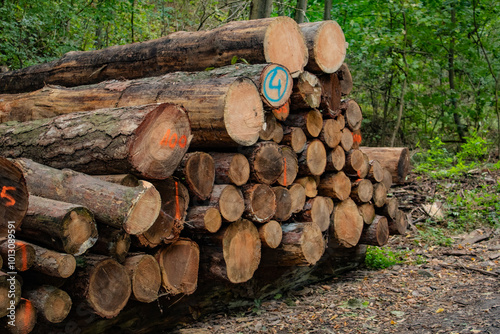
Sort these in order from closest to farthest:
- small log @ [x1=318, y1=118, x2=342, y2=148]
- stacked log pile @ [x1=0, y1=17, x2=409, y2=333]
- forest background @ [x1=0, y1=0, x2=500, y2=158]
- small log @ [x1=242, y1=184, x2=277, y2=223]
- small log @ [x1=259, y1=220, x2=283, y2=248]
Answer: stacked log pile @ [x1=0, y1=17, x2=409, y2=333]
small log @ [x1=242, y1=184, x2=277, y2=223]
small log @ [x1=259, y1=220, x2=283, y2=248]
small log @ [x1=318, y1=118, x2=342, y2=148]
forest background @ [x1=0, y1=0, x2=500, y2=158]

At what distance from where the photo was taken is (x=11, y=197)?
2314 millimetres

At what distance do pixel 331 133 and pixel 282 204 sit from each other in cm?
107

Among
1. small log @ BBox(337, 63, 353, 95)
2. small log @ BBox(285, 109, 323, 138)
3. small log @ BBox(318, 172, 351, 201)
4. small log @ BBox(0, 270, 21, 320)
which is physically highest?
small log @ BBox(337, 63, 353, 95)

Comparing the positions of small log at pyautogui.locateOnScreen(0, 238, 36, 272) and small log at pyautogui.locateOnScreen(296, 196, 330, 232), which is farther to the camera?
small log at pyautogui.locateOnScreen(296, 196, 330, 232)

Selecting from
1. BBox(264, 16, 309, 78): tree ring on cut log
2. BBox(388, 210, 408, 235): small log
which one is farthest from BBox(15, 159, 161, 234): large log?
BBox(388, 210, 408, 235): small log

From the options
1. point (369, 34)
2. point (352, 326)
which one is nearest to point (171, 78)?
point (352, 326)

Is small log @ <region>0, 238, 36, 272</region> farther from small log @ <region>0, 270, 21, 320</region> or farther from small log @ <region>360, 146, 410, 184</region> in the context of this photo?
small log @ <region>360, 146, 410, 184</region>

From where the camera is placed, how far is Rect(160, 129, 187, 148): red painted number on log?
312 cm

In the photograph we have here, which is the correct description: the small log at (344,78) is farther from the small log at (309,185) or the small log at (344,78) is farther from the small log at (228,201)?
the small log at (228,201)

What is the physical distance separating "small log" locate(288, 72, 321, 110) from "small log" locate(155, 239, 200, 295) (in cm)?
178

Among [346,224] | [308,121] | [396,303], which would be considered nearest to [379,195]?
[346,224]

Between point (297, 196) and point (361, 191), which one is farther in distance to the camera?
point (361, 191)

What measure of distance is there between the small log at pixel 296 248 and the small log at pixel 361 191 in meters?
1.03

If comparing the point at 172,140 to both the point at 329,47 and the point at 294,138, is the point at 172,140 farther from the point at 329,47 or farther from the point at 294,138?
the point at 329,47
